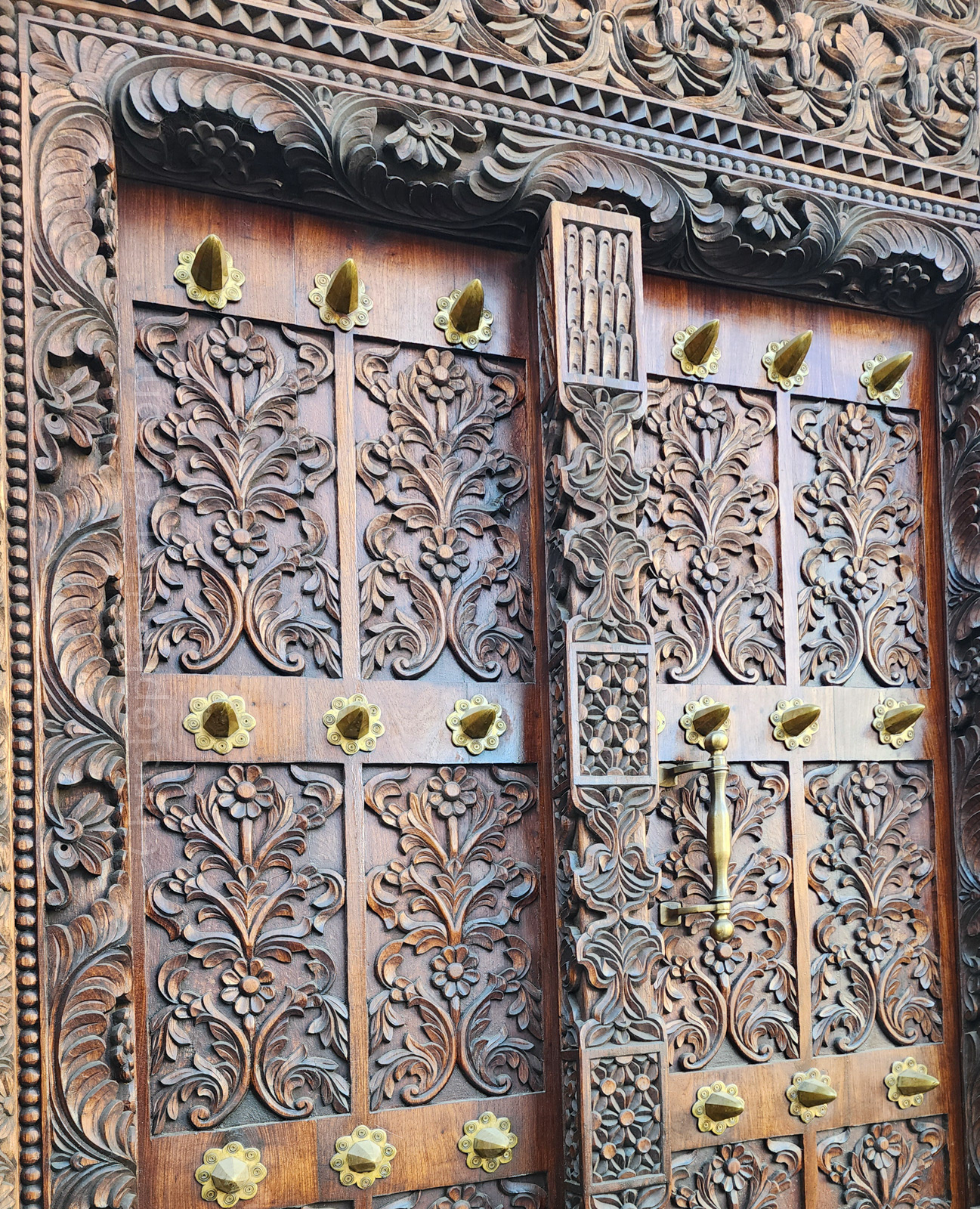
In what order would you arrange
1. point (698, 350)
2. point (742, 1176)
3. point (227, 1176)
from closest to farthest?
point (227, 1176) < point (742, 1176) < point (698, 350)

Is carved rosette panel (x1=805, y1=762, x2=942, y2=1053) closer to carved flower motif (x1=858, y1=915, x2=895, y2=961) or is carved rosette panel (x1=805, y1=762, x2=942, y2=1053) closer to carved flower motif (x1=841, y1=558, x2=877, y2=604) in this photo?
carved flower motif (x1=858, y1=915, x2=895, y2=961)

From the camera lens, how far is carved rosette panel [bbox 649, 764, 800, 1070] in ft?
6.11

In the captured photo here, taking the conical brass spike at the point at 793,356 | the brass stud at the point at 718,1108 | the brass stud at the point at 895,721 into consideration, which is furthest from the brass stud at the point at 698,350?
the brass stud at the point at 718,1108

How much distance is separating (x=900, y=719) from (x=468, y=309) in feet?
3.09

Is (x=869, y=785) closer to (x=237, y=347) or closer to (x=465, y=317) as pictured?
(x=465, y=317)

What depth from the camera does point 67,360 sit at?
59.5 inches

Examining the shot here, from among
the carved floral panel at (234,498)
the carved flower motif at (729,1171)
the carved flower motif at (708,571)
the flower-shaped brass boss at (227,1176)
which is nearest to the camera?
the flower-shaped brass boss at (227,1176)

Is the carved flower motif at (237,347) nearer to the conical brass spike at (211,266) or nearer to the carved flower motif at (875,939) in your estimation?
the conical brass spike at (211,266)

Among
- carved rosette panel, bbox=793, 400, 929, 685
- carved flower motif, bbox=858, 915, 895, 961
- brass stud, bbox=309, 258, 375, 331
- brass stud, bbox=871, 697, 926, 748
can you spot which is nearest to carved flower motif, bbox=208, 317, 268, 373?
brass stud, bbox=309, 258, 375, 331

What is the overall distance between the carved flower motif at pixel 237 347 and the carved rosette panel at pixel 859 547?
884mm

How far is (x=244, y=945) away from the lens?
5.25 feet

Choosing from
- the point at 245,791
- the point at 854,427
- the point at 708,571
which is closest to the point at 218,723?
the point at 245,791

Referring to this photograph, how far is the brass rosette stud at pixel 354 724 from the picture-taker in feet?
5.43

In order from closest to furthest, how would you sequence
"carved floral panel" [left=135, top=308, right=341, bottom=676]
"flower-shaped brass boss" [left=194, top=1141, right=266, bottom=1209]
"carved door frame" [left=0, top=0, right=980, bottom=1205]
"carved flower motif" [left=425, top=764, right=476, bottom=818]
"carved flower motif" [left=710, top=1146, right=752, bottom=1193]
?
"carved door frame" [left=0, top=0, right=980, bottom=1205] → "flower-shaped brass boss" [left=194, top=1141, right=266, bottom=1209] → "carved floral panel" [left=135, top=308, right=341, bottom=676] → "carved flower motif" [left=425, top=764, right=476, bottom=818] → "carved flower motif" [left=710, top=1146, right=752, bottom=1193]
